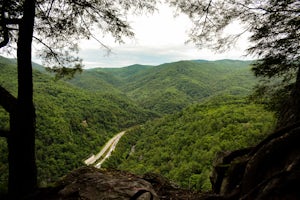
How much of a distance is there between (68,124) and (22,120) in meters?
80.6

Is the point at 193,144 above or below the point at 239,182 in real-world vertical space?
below

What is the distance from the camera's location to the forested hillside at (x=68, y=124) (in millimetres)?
57469

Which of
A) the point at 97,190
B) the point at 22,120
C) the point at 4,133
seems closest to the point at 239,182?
the point at 97,190

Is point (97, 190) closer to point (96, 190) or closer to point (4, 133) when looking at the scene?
point (96, 190)

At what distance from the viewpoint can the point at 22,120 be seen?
3762 mm

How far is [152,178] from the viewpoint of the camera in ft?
19.5

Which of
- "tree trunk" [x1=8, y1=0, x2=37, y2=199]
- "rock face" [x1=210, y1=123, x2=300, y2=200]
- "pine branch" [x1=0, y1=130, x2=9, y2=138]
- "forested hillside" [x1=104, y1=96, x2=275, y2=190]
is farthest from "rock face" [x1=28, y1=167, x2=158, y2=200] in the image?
"forested hillside" [x1=104, y1=96, x2=275, y2=190]

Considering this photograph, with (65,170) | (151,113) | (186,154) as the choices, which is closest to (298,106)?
(186,154)

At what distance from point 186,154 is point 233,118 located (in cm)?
1729

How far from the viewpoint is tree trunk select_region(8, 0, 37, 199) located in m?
3.71

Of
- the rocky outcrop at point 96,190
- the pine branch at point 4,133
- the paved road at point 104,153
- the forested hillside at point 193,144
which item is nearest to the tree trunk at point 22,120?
the pine branch at point 4,133

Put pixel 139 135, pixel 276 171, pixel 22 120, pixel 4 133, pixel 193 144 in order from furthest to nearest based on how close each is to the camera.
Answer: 1. pixel 139 135
2. pixel 193 144
3. pixel 22 120
4. pixel 4 133
5. pixel 276 171

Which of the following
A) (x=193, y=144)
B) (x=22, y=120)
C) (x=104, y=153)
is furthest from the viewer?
(x=104, y=153)

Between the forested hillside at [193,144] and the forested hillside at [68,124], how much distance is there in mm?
12245
